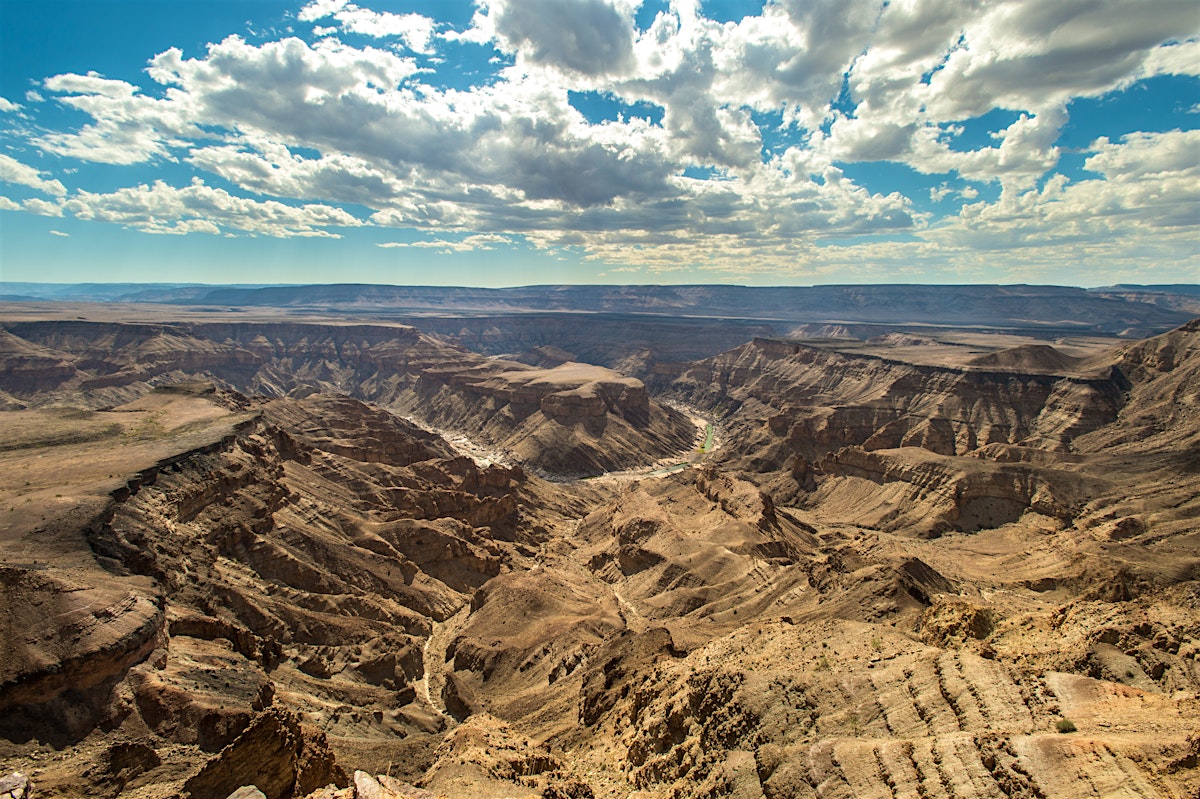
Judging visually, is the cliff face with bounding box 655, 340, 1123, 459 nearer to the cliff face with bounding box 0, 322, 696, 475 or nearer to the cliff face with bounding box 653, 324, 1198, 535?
the cliff face with bounding box 653, 324, 1198, 535

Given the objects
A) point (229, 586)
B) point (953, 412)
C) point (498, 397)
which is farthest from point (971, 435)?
point (229, 586)

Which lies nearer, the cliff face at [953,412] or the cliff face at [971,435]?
the cliff face at [971,435]

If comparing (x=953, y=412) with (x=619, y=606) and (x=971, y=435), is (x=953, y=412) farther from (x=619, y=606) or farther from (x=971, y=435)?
(x=619, y=606)

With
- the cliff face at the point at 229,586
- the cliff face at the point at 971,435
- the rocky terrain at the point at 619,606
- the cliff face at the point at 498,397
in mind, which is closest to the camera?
the rocky terrain at the point at 619,606

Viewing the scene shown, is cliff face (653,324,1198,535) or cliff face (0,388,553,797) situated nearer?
cliff face (0,388,553,797)

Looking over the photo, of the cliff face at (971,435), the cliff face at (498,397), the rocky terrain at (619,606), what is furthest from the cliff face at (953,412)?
the cliff face at (498,397)

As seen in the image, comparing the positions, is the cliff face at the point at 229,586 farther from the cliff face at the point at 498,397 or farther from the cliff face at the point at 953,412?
the cliff face at the point at 953,412

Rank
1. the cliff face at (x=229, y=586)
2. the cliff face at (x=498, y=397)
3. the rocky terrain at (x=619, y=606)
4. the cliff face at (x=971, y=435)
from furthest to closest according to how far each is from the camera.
→ the cliff face at (x=498, y=397) < the cliff face at (x=971, y=435) < the cliff face at (x=229, y=586) < the rocky terrain at (x=619, y=606)

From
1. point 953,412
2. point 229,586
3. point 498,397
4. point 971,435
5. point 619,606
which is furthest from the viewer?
point 498,397

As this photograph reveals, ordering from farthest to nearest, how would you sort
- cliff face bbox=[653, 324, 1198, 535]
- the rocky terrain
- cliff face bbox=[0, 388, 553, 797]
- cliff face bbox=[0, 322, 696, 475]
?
1. cliff face bbox=[0, 322, 696, 475]
2. cliff face bbox=[653, 324, 1198, 535]
3. cliff face bbox=[0, 388, 553, 797]
4. the rocky terrain

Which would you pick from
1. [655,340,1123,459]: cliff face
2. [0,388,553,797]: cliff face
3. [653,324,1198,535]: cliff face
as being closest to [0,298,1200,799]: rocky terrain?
[0,388,553,797]: cliff face
